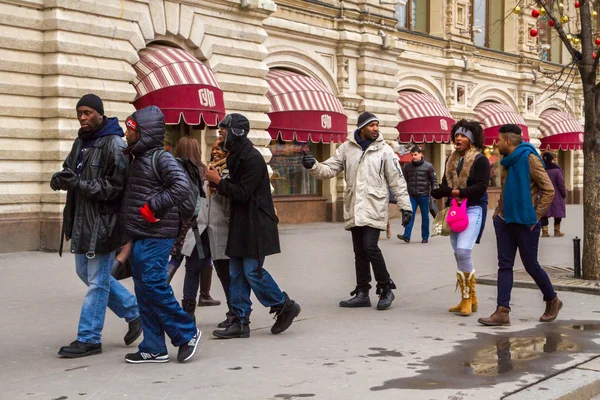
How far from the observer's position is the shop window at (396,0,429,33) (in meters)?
26.3

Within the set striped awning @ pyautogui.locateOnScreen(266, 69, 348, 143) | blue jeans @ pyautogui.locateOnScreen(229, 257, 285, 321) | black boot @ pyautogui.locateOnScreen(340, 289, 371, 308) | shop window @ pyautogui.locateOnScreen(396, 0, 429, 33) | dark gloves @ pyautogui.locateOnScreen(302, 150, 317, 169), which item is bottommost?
black boot @ pyautogui.locateOnScreen(340, 289, 371, 308)

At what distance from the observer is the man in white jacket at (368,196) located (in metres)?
9.09

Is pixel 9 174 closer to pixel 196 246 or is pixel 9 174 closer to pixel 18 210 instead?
pixel 18 210

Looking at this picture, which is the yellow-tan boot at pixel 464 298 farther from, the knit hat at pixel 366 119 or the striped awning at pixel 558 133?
the striped awning at pixel 558 133

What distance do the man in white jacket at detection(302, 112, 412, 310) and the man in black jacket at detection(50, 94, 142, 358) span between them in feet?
8.43

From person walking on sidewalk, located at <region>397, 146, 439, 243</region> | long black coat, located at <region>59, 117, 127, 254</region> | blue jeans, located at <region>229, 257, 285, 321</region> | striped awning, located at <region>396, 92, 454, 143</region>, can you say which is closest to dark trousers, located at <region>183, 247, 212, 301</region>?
blue jeans, located at <region>229, 257, 285, 321</region>

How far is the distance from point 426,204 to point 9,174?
25.4 ft

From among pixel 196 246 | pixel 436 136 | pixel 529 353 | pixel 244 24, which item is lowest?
pixel 529 353

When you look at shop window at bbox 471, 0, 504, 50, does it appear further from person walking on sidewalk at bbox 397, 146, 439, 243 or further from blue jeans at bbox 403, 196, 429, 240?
blue jeans at bbox 403, 196, 429, 240

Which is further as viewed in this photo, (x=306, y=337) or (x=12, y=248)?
(x=12, y=248)

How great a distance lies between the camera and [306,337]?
7.63 meters

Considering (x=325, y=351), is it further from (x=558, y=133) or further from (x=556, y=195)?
(x=558, y=133)

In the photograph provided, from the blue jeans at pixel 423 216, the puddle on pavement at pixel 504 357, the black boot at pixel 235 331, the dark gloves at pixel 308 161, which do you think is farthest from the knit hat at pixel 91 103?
the blue jeans at pixel 423 216

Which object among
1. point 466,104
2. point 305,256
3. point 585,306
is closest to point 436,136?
point 466,104
